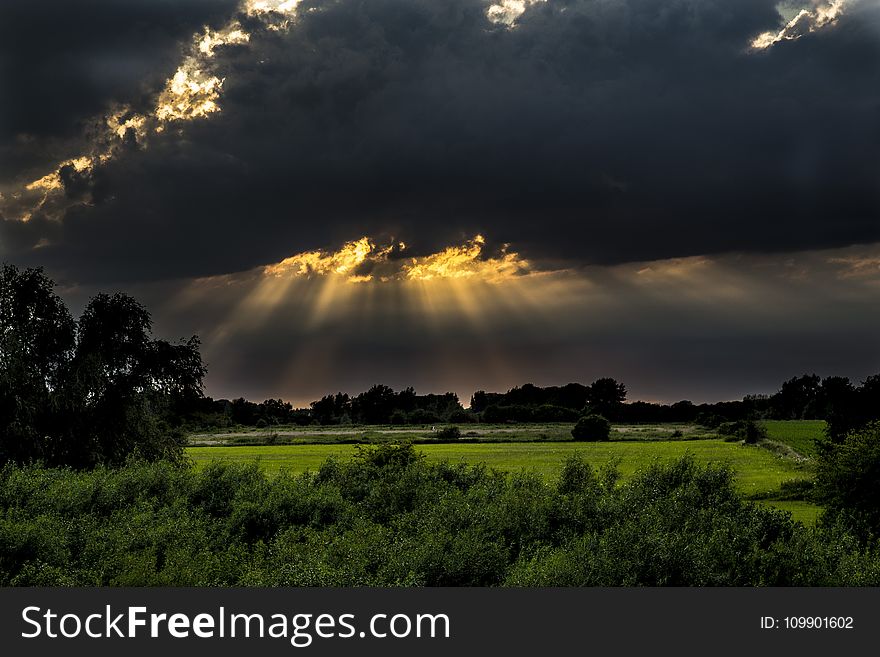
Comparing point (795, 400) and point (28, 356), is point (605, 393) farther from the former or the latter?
point (28, 356)

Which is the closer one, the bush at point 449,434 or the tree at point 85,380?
the tree at point 85,380

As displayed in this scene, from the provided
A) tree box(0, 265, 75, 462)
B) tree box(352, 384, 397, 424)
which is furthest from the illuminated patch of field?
tree box(352, 384, 397, 424)

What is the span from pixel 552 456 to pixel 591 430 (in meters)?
29.4

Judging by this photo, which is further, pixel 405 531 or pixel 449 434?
pixel 449 434

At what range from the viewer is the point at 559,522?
63.2ft

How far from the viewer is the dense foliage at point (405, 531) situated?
48.7 ft

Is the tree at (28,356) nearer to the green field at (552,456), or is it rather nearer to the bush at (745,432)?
the green field at (552,456)

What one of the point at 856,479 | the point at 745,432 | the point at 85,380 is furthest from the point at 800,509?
the point at 745,432

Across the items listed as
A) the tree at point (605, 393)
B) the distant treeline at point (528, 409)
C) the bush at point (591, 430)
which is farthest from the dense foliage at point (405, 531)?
the tree at point (605, 393)

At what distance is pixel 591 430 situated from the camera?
326 ft

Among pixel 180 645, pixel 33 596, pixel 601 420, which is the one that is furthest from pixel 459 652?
pixel 601 420

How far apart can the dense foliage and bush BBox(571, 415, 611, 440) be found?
246ft

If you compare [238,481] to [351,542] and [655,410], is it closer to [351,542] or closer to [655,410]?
[351,542]

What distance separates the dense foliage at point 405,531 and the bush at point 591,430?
246 ft
